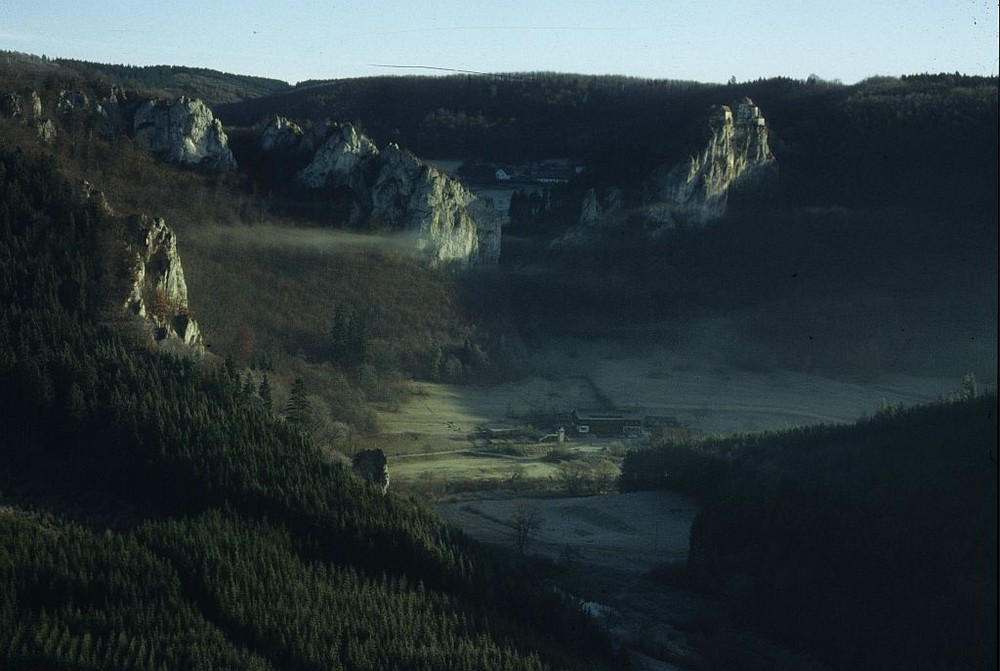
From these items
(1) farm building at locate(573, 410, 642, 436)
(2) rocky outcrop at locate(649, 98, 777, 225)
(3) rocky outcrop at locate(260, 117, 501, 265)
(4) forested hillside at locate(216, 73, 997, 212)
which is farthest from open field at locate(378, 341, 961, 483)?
(4) forested hillside at locate(216, 73, 997, 212)

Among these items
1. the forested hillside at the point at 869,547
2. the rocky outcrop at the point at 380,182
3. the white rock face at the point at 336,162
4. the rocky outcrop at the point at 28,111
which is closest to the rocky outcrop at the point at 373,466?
the forested hillside at the point at 869,547

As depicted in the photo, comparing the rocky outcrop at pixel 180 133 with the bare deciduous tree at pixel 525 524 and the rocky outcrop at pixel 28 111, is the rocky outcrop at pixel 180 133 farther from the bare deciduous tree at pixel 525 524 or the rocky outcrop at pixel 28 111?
the bare deciduous tree at pixel 525 524

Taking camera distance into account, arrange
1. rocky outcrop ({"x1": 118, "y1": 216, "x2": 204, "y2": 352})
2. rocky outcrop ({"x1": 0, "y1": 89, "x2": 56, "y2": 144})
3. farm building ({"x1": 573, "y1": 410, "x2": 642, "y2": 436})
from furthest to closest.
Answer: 1. rocky outcrop ({"x1": 0, "y1": 89, "x2": 56, "y2": 144})
2. farm building ({"x1": 573, "y1": 410, "x2": 642, "y2": 436})
3. rocky outcrop ({"x1": 118, "y1": 216, "x2": 204, "y2": 352})

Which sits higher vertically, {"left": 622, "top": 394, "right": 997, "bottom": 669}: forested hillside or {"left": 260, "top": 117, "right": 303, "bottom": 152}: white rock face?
{"left": 260, "top": 117, "right": 303, "bottom": 152}: white rock face

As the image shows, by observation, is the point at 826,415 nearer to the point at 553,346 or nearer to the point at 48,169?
the point at 553,346

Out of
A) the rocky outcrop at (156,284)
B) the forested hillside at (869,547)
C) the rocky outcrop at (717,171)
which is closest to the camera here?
the forested hillside at (869,547)

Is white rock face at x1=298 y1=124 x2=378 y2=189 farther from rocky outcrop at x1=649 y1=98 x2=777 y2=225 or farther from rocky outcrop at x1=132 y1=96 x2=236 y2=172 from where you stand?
rocky outcrop at x1=649 y1=98 x2=777 y2=225

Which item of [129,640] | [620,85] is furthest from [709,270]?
[129,640]
